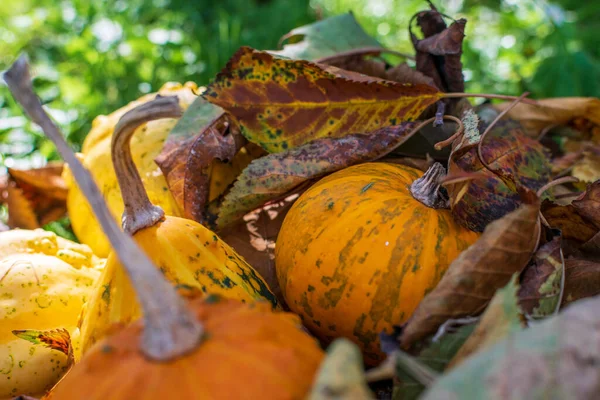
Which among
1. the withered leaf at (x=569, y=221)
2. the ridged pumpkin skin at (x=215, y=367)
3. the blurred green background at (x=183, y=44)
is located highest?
the ridged pumpkin skin at (x=215, y=367)

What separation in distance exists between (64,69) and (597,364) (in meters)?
3.60

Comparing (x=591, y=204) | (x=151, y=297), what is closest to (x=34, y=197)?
(x=151, y=297)

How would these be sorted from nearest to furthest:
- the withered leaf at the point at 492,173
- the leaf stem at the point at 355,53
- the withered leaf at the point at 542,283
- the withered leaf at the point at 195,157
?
the withered leaf at the point at 542,283, the withered leaf at the point at 492,173, the withered leaf at the point at 195,157, the leaf stem at the point at 355,53

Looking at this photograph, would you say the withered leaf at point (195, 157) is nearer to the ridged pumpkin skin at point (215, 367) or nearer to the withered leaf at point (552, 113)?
the ridged pumpkin skin at point (215, 367)

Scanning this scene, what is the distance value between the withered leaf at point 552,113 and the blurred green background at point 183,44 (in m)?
1.08

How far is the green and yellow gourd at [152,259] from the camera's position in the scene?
116 centimetres

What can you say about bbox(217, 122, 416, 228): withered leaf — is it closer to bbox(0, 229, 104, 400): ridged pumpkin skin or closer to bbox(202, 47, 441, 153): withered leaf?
bbox(202, 47, 441, 153): withered leaf

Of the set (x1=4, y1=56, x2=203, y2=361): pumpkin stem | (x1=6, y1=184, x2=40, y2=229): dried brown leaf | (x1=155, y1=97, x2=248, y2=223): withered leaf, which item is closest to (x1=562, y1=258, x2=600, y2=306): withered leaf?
(x1=4, y1=56, x2=203, y2=361): pumpkin stem

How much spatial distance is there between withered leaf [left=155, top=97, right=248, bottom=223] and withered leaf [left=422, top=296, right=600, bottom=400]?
0.96m

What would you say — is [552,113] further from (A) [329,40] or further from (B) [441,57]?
(A) [329,40]

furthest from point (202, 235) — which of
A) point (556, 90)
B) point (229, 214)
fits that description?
point (556, 90)

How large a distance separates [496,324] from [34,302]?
106 cm

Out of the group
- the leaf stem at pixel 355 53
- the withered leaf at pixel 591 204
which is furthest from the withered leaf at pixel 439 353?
the leaf stem at pixel 355 53

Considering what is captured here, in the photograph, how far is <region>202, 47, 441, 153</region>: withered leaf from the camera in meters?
1.49
